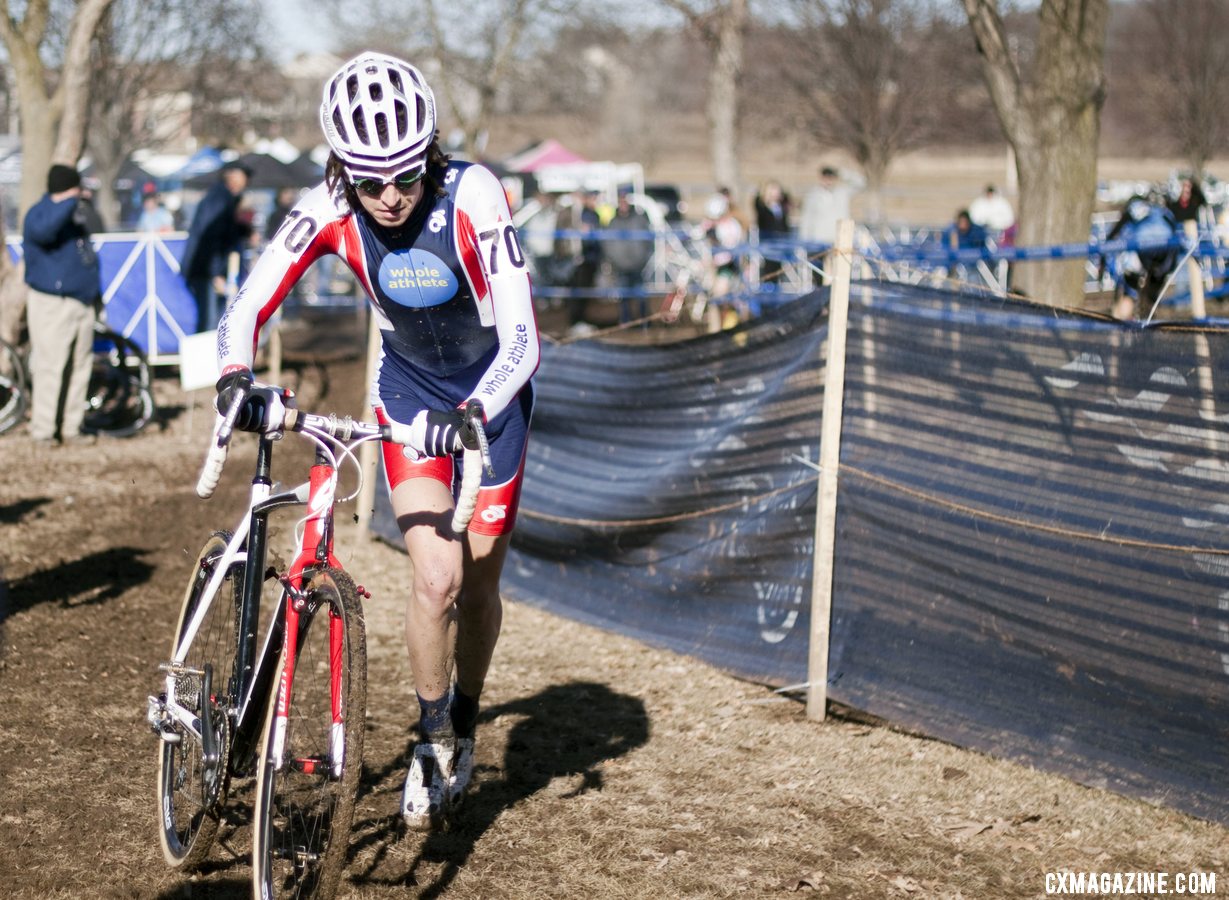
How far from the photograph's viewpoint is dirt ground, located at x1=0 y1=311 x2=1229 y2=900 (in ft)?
14.3

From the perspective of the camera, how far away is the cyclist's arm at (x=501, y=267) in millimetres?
4137

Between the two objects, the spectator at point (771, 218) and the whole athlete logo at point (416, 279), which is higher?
the spectator at point (771, 218)

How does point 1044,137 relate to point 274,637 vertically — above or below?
above

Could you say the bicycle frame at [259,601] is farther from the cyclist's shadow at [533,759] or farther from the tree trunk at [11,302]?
the tree trunk at [11,302]

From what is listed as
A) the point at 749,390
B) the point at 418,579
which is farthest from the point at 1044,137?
the point at 418,579

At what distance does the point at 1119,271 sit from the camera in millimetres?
15719

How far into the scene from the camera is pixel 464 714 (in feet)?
15.7

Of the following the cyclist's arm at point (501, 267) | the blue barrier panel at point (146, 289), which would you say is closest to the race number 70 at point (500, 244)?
the cyclist's arm at point (501, 267)

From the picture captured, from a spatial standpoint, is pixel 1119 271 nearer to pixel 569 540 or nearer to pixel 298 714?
pixel 569 540

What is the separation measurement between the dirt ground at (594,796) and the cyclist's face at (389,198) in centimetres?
199

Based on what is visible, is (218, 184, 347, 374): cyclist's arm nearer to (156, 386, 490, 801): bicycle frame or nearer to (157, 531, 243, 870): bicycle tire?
(156, 386, 490, 801): bicycle frame

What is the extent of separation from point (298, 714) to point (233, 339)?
1086mm

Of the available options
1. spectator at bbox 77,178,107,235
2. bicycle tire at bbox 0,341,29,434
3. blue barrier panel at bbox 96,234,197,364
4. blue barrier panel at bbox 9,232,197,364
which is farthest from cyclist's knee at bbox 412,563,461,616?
blue barrier panel at bbox 9,232,197,364

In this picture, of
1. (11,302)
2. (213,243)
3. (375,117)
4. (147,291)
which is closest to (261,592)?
(375,117)
